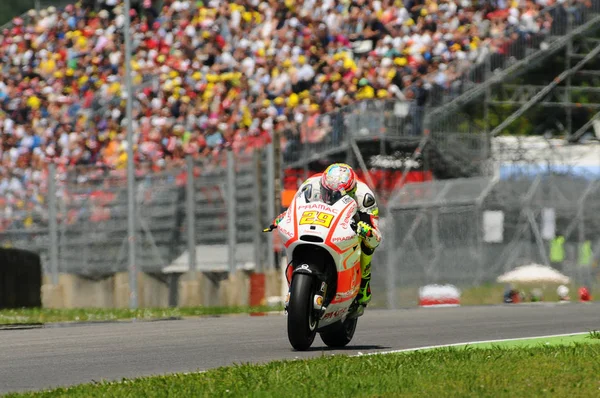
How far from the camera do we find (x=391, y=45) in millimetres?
34750

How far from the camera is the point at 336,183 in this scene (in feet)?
40.0

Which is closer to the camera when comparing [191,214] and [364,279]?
[364,279]

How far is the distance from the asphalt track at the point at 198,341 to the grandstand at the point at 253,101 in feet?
40.5

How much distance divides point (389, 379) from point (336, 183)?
11.9 ft

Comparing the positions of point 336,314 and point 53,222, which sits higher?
point 53,222

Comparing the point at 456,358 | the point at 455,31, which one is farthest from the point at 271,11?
the point at 456,358

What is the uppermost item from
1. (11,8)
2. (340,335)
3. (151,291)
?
(11,8)

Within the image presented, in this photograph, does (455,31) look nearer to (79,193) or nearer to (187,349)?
(79,193)

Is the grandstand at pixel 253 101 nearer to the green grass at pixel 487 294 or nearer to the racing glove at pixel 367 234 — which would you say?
the green grass at pixel 487 294

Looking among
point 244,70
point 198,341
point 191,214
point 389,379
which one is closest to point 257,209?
point 191,214

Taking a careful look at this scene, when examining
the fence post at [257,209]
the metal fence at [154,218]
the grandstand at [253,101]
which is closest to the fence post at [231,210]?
the metal fence at [154,218]

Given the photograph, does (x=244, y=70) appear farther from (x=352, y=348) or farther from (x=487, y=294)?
(x=352, y=348)

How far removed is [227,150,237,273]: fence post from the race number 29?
18.0 meters

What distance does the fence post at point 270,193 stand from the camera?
1170 inches
